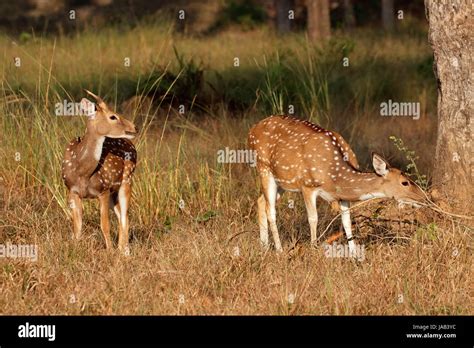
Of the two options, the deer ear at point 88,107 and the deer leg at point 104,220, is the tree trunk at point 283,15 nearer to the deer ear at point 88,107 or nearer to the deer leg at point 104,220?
the deer leg at point 104,220

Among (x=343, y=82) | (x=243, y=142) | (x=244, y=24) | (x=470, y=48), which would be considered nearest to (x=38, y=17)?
(x=244, y=24)

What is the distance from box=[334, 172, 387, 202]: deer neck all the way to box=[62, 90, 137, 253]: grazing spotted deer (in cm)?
168

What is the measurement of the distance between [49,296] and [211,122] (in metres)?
5.78

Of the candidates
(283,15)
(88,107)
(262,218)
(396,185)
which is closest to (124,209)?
(88,107)

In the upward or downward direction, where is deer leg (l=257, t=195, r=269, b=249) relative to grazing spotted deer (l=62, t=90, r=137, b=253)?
downward

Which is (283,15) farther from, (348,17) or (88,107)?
(88,107)

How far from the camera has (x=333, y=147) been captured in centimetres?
877

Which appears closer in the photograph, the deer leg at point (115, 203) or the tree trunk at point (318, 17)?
the deer leg at point (115, 203)

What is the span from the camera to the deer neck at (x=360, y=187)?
28.0 feet

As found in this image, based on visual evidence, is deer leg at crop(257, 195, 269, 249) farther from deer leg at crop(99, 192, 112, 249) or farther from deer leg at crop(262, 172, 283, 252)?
deer leg at crop(99, 192, 112, 249)

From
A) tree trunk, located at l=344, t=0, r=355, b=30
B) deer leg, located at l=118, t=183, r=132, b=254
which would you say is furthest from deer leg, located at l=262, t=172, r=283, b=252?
tree trunk, located at l=344, t=0, r=355, b=30

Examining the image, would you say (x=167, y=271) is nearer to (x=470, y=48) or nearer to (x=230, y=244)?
(x=230, y=244)

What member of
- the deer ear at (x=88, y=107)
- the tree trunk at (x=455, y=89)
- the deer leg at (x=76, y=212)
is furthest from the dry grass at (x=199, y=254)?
the deer ear at (x=88, y=107)

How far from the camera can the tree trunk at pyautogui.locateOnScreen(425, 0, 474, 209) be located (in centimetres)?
902
